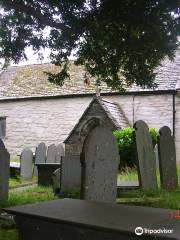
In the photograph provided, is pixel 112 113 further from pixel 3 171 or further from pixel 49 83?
pixel 3 171

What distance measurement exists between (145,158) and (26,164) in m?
6.87

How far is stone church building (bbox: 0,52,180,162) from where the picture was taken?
21141 mm

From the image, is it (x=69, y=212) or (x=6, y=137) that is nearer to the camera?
(x=69, y=212)

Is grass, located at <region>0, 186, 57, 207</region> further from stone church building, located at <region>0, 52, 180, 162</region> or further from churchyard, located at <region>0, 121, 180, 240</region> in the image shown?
stone church building, located at <region>0, 52, 180, 162</region>

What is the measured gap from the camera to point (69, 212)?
11.5 ft

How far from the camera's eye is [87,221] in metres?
3.10

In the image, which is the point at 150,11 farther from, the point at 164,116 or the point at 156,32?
the point at 164,116

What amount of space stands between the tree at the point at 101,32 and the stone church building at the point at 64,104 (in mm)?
10492

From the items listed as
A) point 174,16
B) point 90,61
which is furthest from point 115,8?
point 90,61

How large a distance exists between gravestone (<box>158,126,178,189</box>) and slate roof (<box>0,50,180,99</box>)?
445 inches

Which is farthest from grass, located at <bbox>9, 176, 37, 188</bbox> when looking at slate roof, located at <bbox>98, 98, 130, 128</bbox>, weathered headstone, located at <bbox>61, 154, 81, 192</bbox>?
slate roof, located at <bbox>98, 98, 130, 128</bbox>

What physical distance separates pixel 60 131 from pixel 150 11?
1711 centimetres

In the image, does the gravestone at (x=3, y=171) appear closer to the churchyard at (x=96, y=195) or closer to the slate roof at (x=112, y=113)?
the churchyard at (x=96, y=195)

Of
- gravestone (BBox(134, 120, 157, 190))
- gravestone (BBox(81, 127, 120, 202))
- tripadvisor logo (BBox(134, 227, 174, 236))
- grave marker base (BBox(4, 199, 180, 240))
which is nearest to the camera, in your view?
tripadvisor logo (BBox(134, 227, 174, 236))
